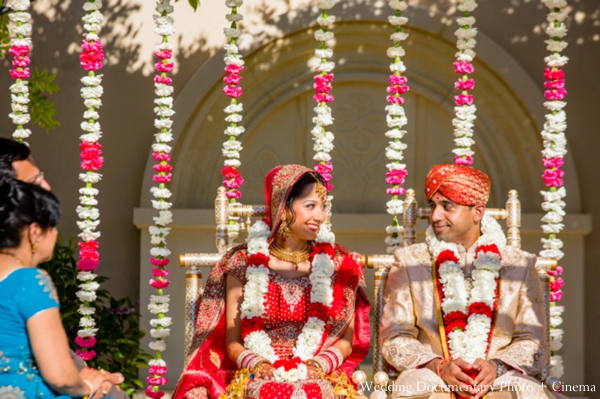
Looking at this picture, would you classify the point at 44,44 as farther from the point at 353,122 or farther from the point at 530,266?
the point at 530,266

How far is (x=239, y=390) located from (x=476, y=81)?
3.55 meters

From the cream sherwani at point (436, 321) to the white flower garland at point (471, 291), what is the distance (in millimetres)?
63

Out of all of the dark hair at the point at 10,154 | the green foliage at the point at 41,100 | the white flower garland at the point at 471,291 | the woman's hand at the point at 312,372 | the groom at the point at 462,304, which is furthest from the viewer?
the green foliage at the point at 41,100

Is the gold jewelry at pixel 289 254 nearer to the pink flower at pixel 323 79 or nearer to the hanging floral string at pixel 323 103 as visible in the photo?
the hanging floral string at pixel 323 103

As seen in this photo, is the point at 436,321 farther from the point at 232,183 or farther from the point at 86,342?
the point at 86,342

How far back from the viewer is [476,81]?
7004 mm

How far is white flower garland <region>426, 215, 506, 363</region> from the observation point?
459 cm

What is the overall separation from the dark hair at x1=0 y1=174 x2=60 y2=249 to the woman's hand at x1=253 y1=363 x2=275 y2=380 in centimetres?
129

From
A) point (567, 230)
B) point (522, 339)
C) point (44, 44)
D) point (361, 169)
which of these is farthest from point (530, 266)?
point (44, 44)

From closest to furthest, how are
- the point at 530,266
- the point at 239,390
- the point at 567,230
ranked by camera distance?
the point at 239,390
the point at 530,266
the point at 567,230

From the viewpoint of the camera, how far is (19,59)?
545cm

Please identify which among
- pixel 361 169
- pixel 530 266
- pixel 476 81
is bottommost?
pixel 530 266

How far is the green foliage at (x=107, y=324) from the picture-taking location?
21.0 ft

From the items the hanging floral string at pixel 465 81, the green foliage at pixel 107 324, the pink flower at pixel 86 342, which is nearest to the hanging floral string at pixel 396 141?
the hanging floral string at pixel 465 81
